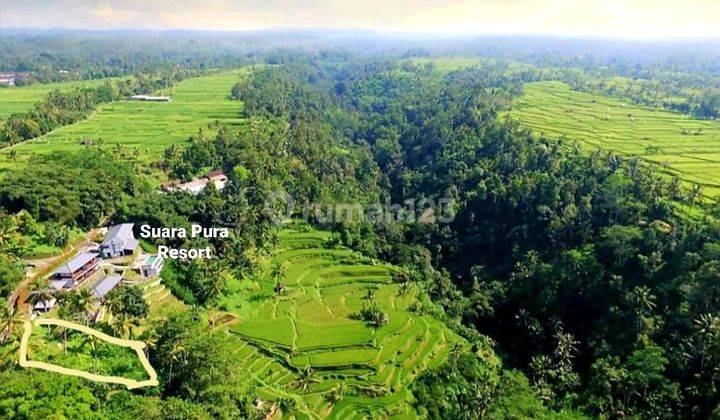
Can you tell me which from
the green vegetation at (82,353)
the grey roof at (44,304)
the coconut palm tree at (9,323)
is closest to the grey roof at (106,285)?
the grey roof at (44,304)

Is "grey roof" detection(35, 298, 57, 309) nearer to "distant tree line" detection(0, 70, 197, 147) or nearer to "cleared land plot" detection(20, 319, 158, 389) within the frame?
"cleared land plot" detection(20, 319, 158, 389)

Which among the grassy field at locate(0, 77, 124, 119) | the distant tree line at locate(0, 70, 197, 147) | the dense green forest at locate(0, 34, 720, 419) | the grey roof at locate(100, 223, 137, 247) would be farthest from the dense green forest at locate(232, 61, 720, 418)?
the grassy field at locate(0, 77, 124, 119)

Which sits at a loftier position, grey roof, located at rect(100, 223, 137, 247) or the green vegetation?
grey roof, located at rect(100, 223, 137, 247)

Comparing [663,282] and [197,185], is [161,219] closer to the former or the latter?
[197,185]

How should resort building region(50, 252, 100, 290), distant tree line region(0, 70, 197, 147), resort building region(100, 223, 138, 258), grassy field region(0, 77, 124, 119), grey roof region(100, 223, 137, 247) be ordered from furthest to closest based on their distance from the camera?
grassy field region(0, 77, 124, 119), distant tree line region(0, 70, 197, 147), grey roof region(100, 223, 137, 247), resort building region(100, 223, 138, 258), resort building region(50, 252, 100, 290)

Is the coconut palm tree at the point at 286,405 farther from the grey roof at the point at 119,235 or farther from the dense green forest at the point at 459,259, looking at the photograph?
the grey roof at the point at 119,235

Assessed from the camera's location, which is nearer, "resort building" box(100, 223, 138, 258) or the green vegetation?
the green vegetation
